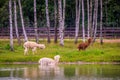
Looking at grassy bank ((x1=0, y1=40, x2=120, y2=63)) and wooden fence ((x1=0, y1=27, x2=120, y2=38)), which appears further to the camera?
wooden fence ((x1=0, y1=27, x2=120, y2=38))

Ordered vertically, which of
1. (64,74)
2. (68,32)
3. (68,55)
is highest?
(64,74)

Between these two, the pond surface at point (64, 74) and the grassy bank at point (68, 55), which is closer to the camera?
the pond surface at point (64, 74)

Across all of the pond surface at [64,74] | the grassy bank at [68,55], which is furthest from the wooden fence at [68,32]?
the pond surface at [64,74]

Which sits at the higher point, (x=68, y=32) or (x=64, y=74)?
(x=64, y=74)

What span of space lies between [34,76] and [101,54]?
1496 cm

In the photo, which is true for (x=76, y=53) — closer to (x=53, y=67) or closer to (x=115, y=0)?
(x=53, y=67)

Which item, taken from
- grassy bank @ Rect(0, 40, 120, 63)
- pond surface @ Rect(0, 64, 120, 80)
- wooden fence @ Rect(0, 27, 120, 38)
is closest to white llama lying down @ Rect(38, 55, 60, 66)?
grassy bank @ Rect(0, 40, 120, 63)

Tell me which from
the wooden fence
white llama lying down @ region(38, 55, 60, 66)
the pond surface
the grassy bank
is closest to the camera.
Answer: the pond surface

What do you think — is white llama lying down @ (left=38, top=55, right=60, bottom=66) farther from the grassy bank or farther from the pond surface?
the pond surface

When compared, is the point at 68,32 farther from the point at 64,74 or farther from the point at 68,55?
the point at 64,74

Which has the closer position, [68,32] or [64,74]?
[64,74]

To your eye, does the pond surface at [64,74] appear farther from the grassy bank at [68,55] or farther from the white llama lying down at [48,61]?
the grassy bank at [68,55]

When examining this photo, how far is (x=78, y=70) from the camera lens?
40375 millimetres

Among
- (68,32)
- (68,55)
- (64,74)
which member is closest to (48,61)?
(68,55)
